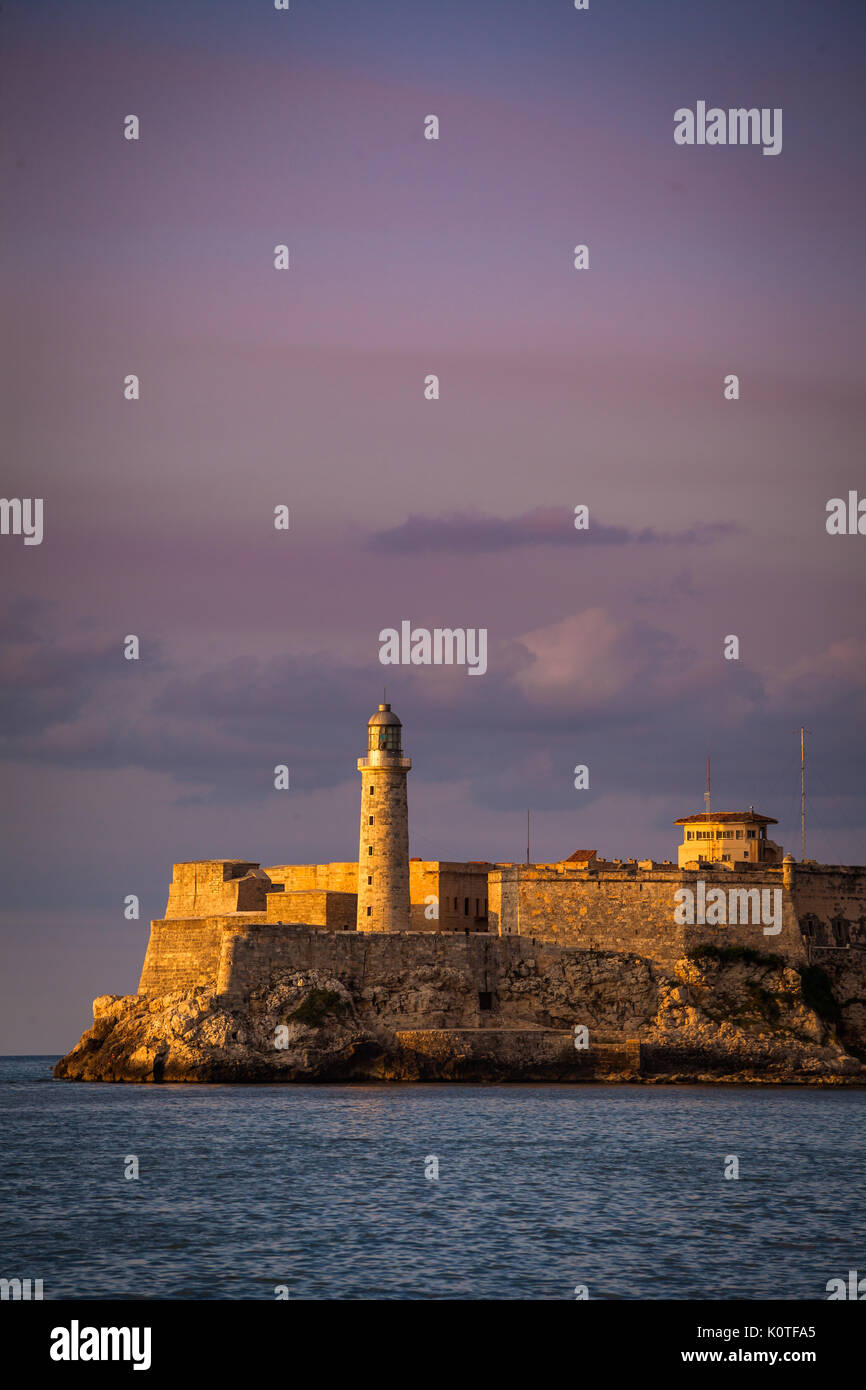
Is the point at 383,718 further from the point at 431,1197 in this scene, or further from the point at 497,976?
the point at 431,1197

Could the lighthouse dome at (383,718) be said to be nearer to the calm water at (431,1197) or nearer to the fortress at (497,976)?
the fortress at (497,976)

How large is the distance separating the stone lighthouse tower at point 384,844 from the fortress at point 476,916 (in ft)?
0.15

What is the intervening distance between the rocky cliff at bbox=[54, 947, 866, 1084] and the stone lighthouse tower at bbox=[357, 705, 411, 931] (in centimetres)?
284

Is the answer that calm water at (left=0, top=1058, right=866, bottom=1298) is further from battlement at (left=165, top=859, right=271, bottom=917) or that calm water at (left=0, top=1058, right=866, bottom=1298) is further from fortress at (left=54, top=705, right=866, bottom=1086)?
battlement at (left=165, top=859, right=271, bottom=917)

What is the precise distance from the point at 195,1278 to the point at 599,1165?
13850 millimetres

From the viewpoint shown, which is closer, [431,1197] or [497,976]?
[431,1197]

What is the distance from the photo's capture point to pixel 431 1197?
97.3 ft

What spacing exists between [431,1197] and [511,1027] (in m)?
27.6

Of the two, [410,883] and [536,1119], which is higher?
[410,883]

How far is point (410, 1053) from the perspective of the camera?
5397cm

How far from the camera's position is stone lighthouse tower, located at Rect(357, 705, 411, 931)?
190 ft

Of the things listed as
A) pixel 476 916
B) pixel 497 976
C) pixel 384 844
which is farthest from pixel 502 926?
pixel 384 844
